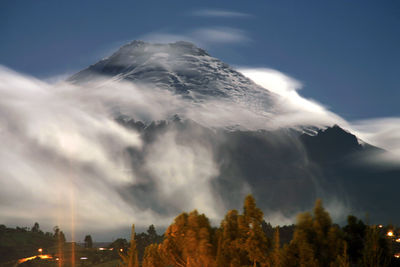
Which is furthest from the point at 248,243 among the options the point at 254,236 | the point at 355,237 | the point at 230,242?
the point at 355,237

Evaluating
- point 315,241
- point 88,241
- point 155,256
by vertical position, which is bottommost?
point 155,256

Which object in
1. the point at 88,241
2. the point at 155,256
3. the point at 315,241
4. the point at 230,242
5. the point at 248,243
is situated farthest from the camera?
the point at 88,241

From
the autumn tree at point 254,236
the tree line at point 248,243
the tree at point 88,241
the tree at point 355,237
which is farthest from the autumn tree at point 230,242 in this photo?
the tree at point 88,241

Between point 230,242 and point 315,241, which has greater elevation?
point 230,242

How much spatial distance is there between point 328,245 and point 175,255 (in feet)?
62.0

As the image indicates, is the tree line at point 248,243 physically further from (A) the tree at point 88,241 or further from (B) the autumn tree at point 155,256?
(A) the tree at point 88,241

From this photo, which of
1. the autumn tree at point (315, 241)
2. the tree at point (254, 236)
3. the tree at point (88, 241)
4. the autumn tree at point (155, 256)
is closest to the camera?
the tree at point (254, 236)

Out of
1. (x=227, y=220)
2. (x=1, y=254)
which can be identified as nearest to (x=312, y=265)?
(x=227, y=220)

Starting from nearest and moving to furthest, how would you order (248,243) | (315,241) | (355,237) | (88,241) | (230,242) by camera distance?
1. (248,243)
2. (230,242)
3. (315,241)
4. (355,237)
5. (88,241)

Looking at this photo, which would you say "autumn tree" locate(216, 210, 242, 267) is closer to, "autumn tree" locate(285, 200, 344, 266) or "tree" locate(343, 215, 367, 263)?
"autumn tree" locate(285, 200, 344, 266)

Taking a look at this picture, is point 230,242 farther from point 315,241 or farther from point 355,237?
point 355,237

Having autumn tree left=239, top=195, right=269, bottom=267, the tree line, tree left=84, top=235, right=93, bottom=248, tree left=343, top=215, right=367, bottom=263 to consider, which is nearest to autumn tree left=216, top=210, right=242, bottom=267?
the tree line

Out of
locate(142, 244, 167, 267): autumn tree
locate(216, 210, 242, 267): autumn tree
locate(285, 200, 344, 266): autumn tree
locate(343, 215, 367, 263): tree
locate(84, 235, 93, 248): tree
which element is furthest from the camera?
locate(84, 235, 93, 248): tree

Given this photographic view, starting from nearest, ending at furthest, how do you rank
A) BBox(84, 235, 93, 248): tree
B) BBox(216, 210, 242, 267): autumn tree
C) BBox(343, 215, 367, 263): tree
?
BBox(216, 210, 242, 267): autumn tree, BBox(343, 215, 367, 263): tree, BBox(84, 235, 93, 248): tree
